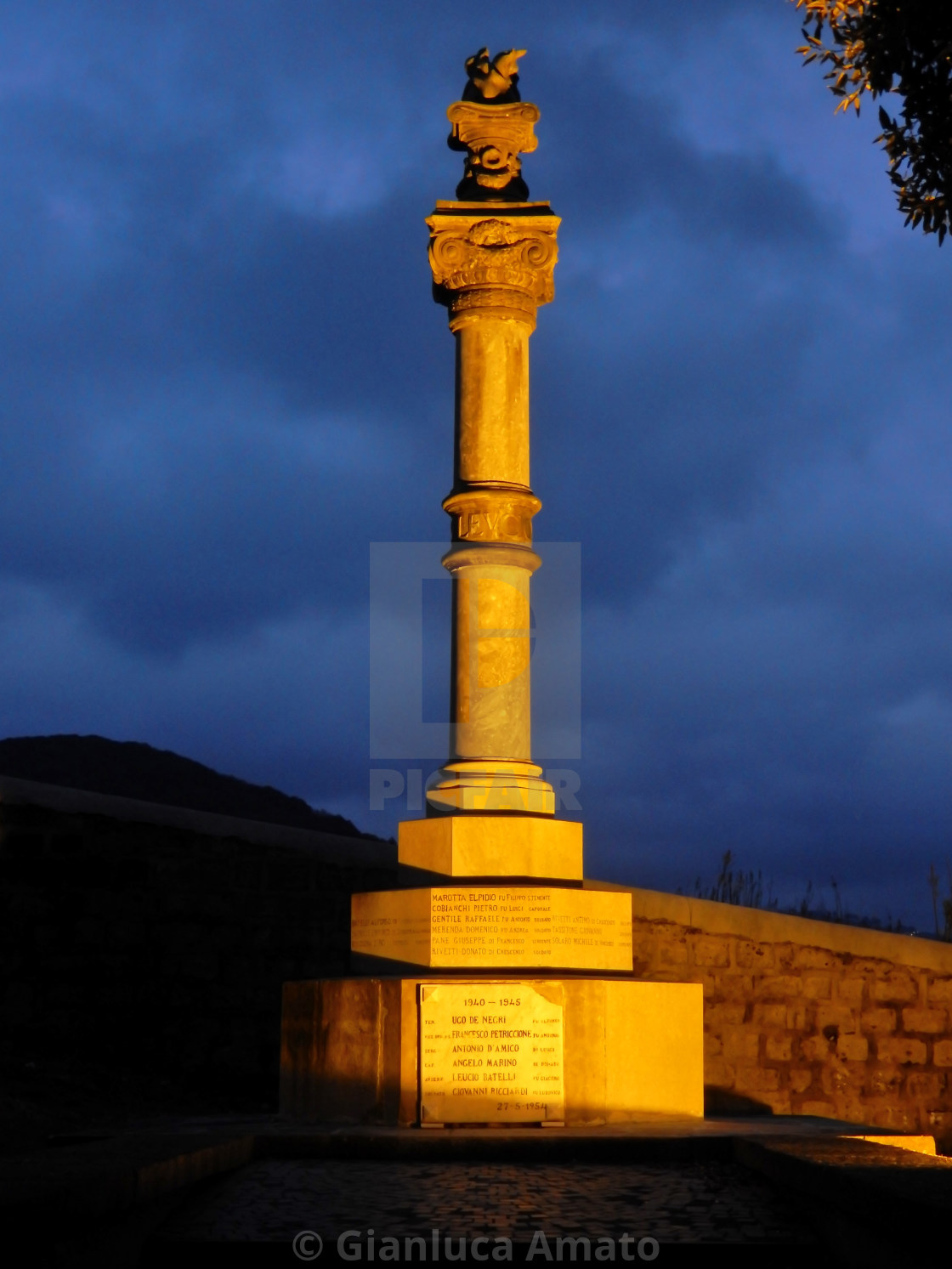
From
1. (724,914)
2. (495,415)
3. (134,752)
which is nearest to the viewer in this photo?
(495,415)

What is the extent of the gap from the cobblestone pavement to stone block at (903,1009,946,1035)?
493 cm

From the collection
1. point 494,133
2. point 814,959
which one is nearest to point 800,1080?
point 814,959

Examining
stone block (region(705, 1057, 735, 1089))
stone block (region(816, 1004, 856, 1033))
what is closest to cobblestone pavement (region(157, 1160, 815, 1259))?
stone block (region(705, 1057, 735, 1089))

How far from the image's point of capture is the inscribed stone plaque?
23.0 ft

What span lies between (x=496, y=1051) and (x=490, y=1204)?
2.18 meters

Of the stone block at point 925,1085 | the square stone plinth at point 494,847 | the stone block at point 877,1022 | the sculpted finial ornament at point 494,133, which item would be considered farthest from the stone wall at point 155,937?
the sculpted finial ornament at point 494,133

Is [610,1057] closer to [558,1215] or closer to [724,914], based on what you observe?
[558,1215]

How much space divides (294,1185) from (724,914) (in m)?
5.58

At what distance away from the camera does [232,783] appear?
1313 inches

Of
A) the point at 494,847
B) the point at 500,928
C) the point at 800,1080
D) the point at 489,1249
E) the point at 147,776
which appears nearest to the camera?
the point at 489,1249

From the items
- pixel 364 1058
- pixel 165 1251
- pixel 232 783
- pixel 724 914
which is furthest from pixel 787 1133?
pixel 232 783

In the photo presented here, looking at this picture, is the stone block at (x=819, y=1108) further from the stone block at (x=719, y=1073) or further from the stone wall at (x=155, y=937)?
the stone wall at (x=155, y=937)

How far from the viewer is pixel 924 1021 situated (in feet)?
34.4

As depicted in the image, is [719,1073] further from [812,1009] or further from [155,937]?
[155,937]
